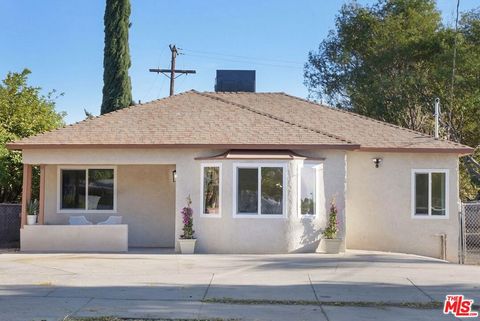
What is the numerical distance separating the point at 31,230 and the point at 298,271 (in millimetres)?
8222

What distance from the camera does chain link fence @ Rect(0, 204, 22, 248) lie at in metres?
20.3

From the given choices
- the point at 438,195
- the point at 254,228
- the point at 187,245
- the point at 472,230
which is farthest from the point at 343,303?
the point at 472,230

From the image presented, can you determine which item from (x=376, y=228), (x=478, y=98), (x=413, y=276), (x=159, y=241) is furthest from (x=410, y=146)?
(x=478, y=98)

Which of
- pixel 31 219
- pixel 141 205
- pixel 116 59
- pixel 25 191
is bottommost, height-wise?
pixel 31 219

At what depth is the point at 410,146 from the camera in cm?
1875

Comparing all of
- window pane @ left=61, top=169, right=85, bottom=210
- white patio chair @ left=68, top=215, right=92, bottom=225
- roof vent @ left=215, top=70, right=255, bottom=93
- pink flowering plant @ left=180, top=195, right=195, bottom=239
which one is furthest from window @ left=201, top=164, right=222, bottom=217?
roof vent @ left=215, top=70, right=255, bottom=93

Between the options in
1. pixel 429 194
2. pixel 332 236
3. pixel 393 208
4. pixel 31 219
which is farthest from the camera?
pixel 393 208

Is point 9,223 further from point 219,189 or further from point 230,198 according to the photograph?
point 230,198

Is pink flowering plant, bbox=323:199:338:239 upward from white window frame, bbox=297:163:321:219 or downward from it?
downward

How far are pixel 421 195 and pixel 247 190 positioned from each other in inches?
211

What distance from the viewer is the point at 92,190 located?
19609 millimetres

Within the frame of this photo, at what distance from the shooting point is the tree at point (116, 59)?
2727cm

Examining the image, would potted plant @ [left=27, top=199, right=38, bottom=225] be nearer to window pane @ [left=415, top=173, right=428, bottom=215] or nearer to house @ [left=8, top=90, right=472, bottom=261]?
house @ [left=8, top=90, right=472, bottom=261]

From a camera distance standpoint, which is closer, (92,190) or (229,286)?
(229,286)
